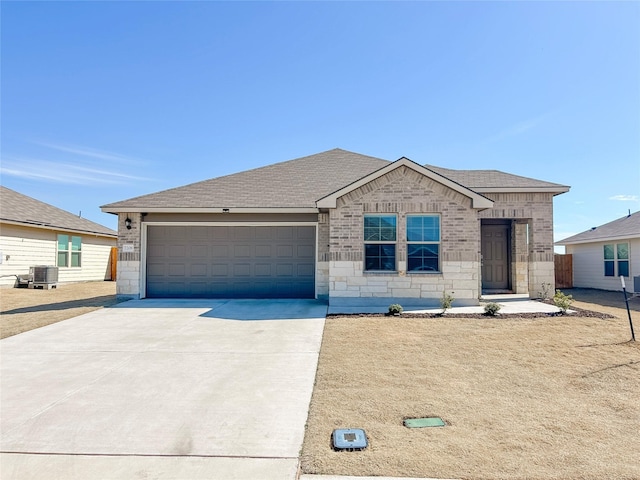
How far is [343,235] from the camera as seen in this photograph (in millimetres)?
10711

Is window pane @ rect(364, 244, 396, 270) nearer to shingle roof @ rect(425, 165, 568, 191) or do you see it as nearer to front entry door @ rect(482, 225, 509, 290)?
shingle roof @ rect(425, 165, 568, 191)

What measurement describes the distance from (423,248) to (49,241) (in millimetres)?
18153

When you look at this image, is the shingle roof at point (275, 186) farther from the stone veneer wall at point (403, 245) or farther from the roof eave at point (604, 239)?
the roof eave at point (604, 239)

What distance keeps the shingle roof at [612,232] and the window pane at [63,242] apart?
87.3ft

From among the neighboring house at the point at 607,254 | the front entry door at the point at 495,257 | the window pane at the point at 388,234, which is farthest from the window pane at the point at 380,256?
the neighboring house at the point at 607,254

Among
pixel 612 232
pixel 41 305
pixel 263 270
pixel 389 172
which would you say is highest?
pixel 389 172

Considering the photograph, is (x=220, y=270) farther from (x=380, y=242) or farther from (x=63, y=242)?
(x=63, y=242)

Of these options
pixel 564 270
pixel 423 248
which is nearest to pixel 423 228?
pixel 423 248

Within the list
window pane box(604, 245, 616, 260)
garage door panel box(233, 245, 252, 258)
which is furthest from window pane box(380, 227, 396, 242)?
window pane box(604, 245, 616, 260)

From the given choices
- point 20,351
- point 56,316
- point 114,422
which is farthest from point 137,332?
point 114,422

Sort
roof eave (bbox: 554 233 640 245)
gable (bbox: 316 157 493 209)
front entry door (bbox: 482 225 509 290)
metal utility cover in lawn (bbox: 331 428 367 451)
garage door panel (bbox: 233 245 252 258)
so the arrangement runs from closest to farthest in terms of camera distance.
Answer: metal utility cover in lawn (bbox: 331 428 367 451) → gable (bbox: 316 157 493 209) → garage door panel (bbox: 233 245 252 258) → front entry door (bbox: 482 225 509 290) → roof eave (bbox: 554 233 640 245)

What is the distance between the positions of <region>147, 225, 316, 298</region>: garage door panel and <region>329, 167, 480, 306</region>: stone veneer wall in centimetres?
178

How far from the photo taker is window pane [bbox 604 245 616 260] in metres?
16.7

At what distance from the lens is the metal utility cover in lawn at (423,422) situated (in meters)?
3.71
